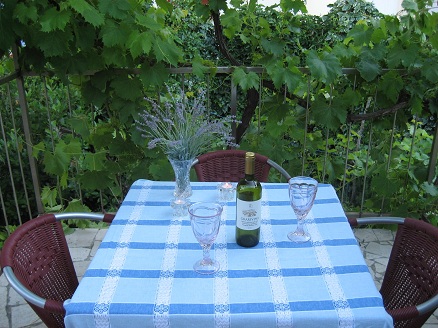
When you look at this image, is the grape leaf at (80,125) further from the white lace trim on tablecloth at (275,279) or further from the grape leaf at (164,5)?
the white lace trim on tablecloth at (275,279)

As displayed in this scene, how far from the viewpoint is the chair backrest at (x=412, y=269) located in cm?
142

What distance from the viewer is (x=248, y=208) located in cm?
137

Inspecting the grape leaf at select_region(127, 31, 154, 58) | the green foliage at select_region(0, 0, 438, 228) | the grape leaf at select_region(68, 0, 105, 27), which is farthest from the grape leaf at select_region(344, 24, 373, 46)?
the grape leaf at select_region(68, 0, 105, 27)

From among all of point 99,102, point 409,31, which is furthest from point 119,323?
point 409,31

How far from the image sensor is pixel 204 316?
1.13 metres

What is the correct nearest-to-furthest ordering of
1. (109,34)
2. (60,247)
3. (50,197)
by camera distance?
(60,247), (109,34), (50,197)

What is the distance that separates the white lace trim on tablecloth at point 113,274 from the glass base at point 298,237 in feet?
1.68

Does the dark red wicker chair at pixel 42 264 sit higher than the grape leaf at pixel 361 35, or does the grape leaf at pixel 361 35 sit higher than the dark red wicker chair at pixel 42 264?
the grape leaf at pixel 361 35

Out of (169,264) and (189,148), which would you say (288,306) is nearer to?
(169,264)

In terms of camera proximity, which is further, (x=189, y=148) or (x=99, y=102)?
(x=99, y=102)

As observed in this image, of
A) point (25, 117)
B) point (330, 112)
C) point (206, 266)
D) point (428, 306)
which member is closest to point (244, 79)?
point (330, 112)

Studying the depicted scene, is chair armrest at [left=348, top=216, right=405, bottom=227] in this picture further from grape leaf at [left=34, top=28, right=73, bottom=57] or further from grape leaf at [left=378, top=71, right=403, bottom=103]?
grape leaf at [left=34, top=28, right=73, bottom=57]

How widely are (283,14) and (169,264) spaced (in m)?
1.82

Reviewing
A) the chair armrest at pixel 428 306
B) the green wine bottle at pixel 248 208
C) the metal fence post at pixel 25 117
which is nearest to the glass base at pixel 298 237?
the green wine bottle at pixel 248 208
